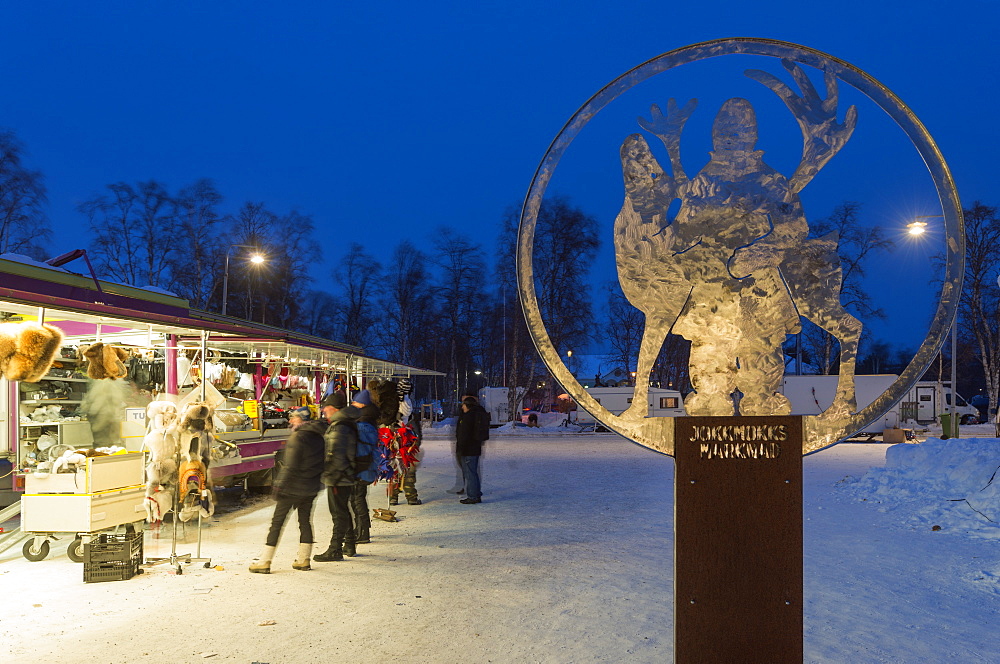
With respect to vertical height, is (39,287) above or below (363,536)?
above

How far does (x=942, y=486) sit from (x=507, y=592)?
8.27m

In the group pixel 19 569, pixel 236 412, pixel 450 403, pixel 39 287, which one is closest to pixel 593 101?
pixel 19 569

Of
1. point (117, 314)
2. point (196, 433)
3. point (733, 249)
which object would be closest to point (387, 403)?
point (196, 433)

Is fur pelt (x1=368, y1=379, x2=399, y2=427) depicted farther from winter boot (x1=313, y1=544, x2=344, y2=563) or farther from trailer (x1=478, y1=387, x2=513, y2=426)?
trailer (x1=478, y1=387, x2=513, y2=426)

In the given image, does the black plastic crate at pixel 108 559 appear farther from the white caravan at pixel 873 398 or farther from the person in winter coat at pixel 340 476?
the white caravan at pixel 873 398

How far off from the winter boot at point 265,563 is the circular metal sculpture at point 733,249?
186 inches

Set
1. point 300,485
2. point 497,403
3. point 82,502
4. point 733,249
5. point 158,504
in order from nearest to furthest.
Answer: point 733,249
point 82,502
point 300,485
point 158,504
point 497,403

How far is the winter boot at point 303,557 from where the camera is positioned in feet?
23.9

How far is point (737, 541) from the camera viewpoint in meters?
3.46

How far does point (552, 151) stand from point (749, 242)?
3.76 feet

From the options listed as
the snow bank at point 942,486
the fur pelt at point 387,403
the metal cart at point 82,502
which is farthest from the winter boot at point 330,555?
the snow bank at point 942,486

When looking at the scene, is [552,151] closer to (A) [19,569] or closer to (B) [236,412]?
(A) [19,569]

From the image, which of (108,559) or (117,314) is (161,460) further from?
(117,314)

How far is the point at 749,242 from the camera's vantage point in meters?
3.68
